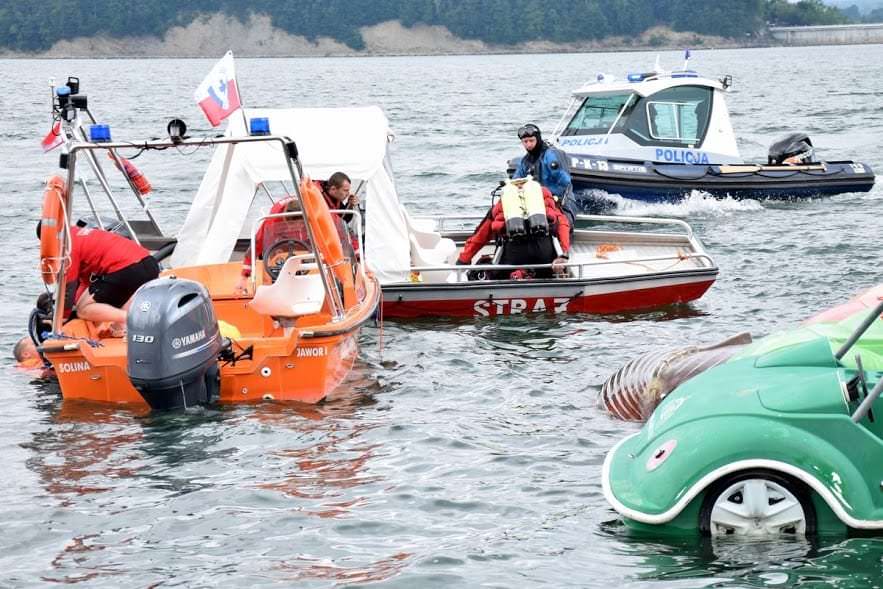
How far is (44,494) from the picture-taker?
848 cm

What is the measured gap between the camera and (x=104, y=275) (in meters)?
10.7

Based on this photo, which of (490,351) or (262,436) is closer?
(262,436)

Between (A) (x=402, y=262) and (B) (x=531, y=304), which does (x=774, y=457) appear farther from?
(A) (x=402, y=262)

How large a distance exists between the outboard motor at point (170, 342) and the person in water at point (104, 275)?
1.25m

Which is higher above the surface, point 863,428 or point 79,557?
point 863,428

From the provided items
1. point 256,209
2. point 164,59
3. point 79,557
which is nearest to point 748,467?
point 79,557

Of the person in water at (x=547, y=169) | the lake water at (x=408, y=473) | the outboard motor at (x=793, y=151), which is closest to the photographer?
the lake water at (x=408, y=473)

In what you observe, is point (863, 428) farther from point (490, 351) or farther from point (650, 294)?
point (650, 294)

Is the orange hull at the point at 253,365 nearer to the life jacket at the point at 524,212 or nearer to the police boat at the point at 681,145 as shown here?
the life jacket at the point at 524,212

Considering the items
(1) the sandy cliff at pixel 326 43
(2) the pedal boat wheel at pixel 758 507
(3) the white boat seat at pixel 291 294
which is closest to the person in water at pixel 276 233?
(3) the white boat seat at pixel 291 294

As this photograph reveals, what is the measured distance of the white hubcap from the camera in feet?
21.8

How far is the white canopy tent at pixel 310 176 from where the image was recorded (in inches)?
520

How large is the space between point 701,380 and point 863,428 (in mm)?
1066

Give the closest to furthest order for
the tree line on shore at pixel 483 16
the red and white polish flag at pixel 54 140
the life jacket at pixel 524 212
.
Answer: the red and white polish flag at pixel 54 140 → the life jacket at pixel 524 212 → the tree line on shore at pixel 483 16
